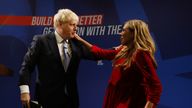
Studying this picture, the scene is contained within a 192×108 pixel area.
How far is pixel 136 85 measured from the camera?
9.06 ft

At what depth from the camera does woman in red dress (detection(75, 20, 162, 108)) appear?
2.64 metres

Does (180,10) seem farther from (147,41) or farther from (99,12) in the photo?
(147,41)

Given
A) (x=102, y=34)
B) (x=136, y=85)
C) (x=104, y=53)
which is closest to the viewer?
(x=136, y=85)

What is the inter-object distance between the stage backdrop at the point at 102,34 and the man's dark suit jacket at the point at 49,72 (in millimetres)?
1177

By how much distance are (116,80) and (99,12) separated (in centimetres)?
162

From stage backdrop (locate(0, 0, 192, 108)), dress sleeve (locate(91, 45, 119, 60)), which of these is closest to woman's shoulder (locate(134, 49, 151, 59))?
dress sleeve (locate(91, 45, 119, 60))

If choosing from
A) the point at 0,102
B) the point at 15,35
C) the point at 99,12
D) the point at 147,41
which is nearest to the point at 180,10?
the point at 99,12

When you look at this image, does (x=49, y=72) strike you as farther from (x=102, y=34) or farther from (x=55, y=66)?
(x=102, y=34)

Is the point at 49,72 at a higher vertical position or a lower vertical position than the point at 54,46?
lower

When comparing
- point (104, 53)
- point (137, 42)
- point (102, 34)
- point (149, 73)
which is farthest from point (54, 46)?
point (102, 34)

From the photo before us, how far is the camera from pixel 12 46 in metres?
4.39

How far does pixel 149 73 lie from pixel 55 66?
77cm

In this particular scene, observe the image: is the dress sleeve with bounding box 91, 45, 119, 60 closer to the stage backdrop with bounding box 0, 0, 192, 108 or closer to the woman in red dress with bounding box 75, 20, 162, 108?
the woman in red dress with bounding box 75, 20, 162, 108

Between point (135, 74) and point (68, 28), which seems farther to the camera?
point (68, 28)
